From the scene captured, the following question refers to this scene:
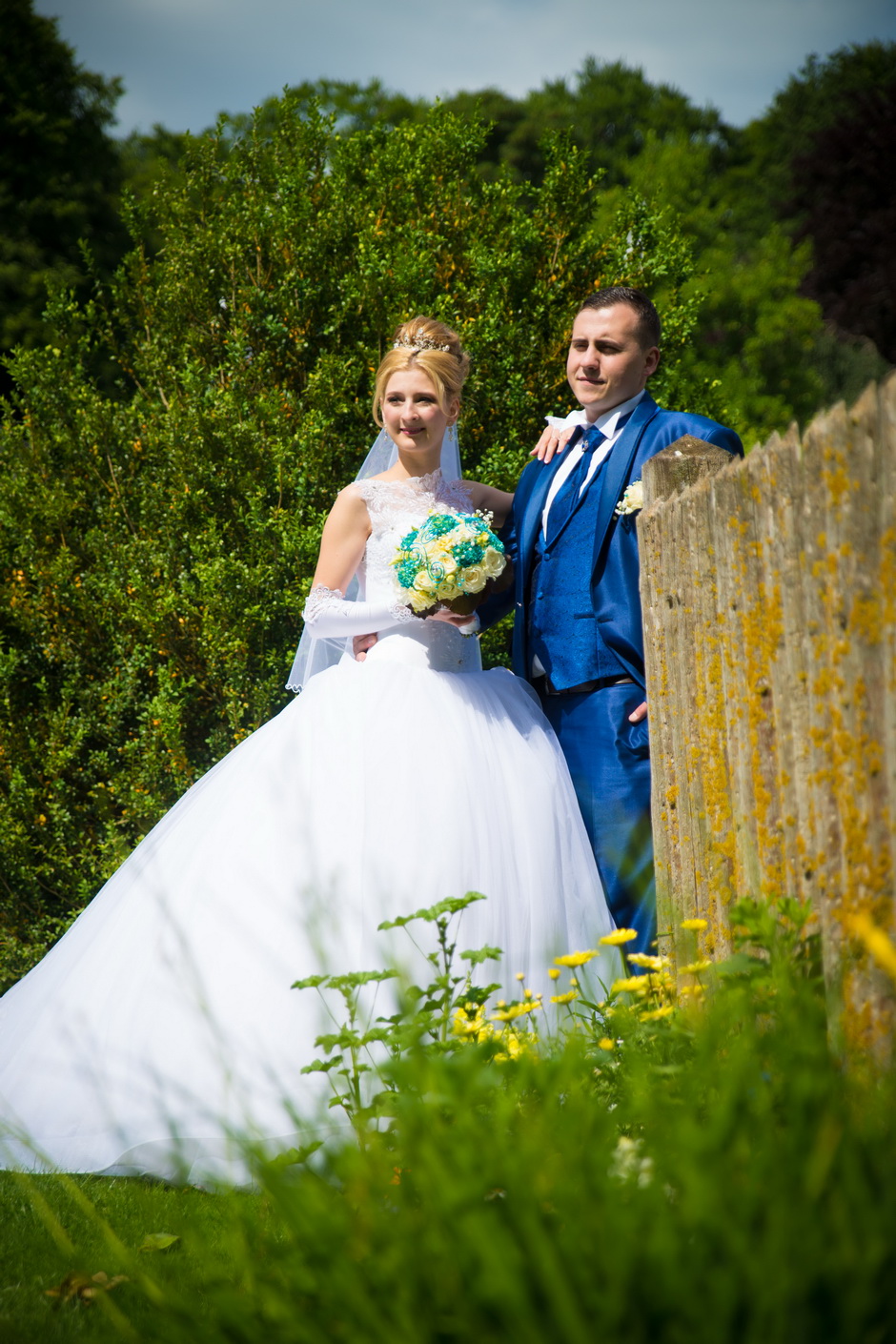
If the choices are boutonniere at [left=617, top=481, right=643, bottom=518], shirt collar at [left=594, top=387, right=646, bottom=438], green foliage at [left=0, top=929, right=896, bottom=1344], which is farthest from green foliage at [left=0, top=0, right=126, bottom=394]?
green foliage at [left=0, top=929, right=896, bottom=1344]

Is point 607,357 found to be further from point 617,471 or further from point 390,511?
point 390,511

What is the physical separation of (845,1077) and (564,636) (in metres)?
2.33

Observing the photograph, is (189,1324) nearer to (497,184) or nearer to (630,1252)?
(630,1252)

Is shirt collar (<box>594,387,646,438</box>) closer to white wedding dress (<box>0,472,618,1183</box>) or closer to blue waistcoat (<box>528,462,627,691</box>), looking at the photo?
blue waistcoat (<box>528,462,627,691</box>)

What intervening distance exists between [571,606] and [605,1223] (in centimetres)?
263

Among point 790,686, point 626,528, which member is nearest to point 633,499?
point 626,528

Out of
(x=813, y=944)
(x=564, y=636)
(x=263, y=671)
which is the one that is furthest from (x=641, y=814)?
(x=263, y=671)

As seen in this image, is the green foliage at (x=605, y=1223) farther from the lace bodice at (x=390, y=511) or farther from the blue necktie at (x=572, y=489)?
the lace bodice at (x=390, y=511)

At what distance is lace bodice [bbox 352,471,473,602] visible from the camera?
4.27 m

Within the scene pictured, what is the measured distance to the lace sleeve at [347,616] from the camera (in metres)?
4.12

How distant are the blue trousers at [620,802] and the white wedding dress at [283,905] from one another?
104 millimetres

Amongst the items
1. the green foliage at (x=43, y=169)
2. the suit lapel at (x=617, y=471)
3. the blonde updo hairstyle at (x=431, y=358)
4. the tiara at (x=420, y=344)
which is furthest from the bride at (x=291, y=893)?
the green foliage at (x=43, y=169)

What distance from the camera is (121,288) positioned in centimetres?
667

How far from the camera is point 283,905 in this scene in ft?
11.0
